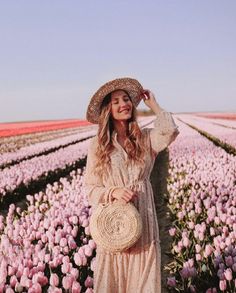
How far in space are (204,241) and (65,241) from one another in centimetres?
160

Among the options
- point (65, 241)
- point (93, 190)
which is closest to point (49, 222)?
point (65, 241)

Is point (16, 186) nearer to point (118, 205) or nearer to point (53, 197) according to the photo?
point (53, 197)

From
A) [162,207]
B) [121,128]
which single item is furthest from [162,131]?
[162,207]

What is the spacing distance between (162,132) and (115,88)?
1.55 ft

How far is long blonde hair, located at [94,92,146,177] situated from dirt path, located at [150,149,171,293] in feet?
6.99

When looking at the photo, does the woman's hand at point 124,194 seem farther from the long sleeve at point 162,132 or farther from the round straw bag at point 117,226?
the long sleeve at point 162,132

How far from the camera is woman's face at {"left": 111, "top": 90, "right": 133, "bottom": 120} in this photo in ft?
11.7

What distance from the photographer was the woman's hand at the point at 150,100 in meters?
3.63

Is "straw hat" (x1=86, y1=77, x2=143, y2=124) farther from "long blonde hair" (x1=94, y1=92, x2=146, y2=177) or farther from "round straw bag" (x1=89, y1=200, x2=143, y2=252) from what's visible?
"round straw bag" (x1=89, y1=200, x2=143, y2=252)

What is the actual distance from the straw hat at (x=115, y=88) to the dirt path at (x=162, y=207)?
7.53ft

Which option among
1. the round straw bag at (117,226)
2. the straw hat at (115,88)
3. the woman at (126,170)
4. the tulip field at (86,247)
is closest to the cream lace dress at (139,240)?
the woman at (126,170)

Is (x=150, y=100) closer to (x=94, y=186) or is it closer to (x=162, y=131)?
(x=162, y=131)

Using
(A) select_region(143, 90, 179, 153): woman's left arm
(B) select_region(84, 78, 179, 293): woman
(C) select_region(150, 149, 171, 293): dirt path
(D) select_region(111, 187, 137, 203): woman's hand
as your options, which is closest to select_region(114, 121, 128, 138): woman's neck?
(B) select_region(84, 78, 179, 293): woman

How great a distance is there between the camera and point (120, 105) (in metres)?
3.58
